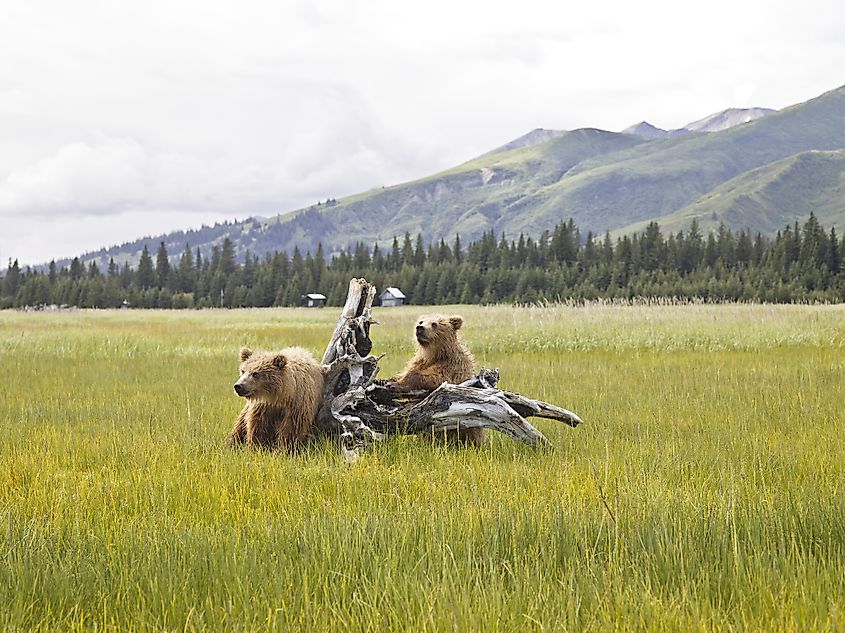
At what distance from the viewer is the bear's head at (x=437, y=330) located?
7549mm

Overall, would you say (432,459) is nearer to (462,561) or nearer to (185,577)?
(462,561)

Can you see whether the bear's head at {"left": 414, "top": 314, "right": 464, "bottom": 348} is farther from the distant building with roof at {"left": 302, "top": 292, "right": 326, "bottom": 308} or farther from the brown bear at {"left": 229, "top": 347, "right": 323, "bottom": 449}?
the distant building with roof at {"left": 302, "top": 292, "right": 326, "bottom": 308}

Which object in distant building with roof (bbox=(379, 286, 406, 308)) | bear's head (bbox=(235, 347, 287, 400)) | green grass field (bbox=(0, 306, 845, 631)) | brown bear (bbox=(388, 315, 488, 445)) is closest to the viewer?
green grass field (bbox=(0, 306, 845, 631))

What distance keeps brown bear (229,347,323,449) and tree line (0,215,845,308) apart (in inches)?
2534

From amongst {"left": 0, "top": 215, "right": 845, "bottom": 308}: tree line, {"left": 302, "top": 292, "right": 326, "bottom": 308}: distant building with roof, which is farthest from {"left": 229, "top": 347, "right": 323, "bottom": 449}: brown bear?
{"left": 302, "top": 292, "right": 326, "bottom": 308}: distant building with roof

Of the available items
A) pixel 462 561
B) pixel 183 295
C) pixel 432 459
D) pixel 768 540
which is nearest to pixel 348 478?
pixel 432 459

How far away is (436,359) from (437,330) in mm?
349

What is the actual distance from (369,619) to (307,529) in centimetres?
115

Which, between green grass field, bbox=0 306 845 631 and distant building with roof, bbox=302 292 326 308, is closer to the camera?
green grass field, bbox=0 306 845 631

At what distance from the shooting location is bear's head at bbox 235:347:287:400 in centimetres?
640

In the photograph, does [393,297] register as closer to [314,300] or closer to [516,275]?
[314,300]

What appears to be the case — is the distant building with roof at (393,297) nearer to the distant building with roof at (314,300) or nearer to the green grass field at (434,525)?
the distant building with roof at (314,300)

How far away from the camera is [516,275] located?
89.6 meters

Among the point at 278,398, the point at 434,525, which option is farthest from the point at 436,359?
the point at 434,525
